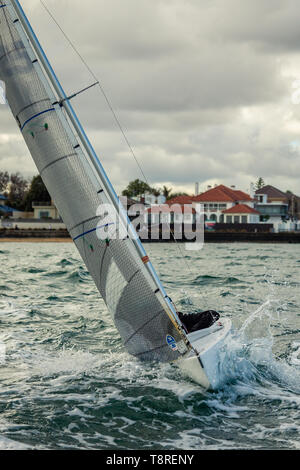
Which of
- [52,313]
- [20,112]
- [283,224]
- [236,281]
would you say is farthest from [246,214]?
[20,112]

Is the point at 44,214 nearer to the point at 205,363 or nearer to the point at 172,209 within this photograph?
the point at 172,209

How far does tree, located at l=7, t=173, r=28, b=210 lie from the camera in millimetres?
82688

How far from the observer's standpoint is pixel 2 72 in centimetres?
748

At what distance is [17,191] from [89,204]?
81512 mm

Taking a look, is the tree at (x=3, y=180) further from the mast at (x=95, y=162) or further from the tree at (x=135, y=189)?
the mast at (x=95, y=162)

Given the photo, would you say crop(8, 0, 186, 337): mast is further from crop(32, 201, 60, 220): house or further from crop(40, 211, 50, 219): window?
crop(40, 211, 50, 219): window

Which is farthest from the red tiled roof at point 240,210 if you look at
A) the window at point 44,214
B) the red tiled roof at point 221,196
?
the window at point 44,214

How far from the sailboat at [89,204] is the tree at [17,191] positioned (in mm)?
75182

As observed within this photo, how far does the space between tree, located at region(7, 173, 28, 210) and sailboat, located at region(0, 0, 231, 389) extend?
75.2 m

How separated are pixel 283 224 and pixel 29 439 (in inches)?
2685

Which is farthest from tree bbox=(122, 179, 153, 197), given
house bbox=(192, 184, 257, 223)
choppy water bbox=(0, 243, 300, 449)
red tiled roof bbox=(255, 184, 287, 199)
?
choppy water bbox=(0, 243, 300, 449)

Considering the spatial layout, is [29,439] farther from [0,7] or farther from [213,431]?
[0,7]

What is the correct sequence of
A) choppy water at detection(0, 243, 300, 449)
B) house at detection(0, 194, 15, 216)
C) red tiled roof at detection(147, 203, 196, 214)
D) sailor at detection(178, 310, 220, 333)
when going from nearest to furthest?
choppy water at detection(0, 243, 300, 449) → sailor at detection(178, 310, 220, 333) → red tiled roof at detection(147, 203, 196, 214) → house at detection(0, 194, 15, 216)

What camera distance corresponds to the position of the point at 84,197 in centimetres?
708
